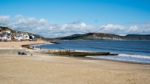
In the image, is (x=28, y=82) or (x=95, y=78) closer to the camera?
(x=28, y=82)

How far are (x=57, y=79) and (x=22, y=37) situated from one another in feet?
593

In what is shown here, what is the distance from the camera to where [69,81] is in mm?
17734

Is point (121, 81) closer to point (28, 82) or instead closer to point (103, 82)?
point (103, 82)

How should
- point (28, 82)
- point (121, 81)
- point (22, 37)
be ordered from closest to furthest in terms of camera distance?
point (28, 82) → point (121, 81) → point (22, 37)

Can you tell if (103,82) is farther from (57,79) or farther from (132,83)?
(57,79)

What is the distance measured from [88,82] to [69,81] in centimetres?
132

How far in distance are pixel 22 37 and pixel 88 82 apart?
7169 inches

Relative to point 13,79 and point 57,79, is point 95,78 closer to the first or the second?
point 57,79

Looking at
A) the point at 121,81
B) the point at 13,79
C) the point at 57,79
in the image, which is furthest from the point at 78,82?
the point at 13,79

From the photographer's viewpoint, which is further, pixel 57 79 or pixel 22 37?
pixel 22 37

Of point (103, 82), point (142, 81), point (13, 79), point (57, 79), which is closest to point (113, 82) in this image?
point (103, 82)

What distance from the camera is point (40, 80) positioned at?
700 inches

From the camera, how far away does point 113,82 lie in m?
17.8

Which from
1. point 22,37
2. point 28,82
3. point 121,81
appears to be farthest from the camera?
point 22,37
